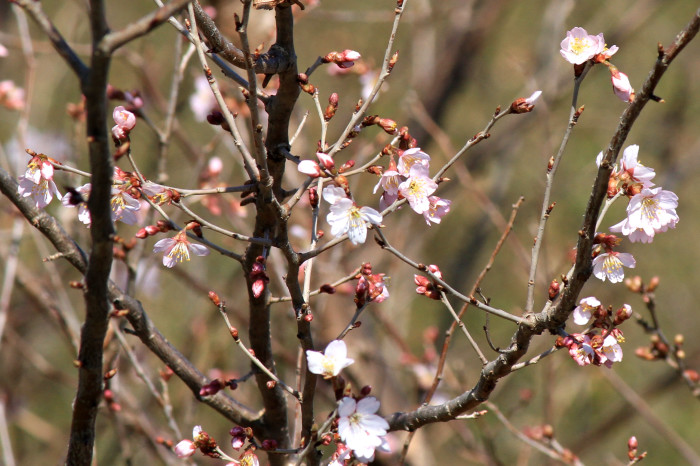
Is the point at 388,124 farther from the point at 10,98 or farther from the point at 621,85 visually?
the point at 10,98

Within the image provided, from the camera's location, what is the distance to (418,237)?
429cm

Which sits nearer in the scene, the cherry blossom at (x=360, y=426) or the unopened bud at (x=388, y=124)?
the cherry blossom at (x=360, y=426)

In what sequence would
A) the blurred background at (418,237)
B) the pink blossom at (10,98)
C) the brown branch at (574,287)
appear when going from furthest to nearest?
1. the blurred background at (418,237)
2. the pink blossom at (10,98)
3. the brown branch at (574,287)

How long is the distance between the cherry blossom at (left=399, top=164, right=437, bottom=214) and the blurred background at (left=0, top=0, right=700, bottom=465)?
1.27m

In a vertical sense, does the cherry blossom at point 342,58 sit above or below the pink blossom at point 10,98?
below

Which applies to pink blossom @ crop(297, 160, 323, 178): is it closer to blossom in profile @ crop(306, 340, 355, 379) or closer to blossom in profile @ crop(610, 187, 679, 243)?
blossom in profile @ crop(306, 340, 355, 379)

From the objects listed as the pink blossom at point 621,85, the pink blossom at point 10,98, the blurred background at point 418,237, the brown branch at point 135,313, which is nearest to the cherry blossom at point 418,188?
the pink blossom at point 621,85

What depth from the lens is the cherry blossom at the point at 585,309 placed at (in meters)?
1.35

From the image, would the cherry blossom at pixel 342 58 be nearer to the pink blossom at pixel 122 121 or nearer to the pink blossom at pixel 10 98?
the pink blossom at pixel 122 121

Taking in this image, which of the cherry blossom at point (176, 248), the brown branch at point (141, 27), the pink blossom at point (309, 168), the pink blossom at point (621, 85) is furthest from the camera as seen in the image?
the cherry blossom at point (176, 248)

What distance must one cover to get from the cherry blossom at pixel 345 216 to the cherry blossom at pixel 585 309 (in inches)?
18.2

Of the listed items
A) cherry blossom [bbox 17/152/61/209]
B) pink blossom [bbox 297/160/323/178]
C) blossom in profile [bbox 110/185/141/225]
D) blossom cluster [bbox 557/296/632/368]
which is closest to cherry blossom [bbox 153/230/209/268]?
blossom in profile [bbox 110/185/141/225]

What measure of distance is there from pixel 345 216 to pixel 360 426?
17.2 inches

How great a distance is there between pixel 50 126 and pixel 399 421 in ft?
14.0
